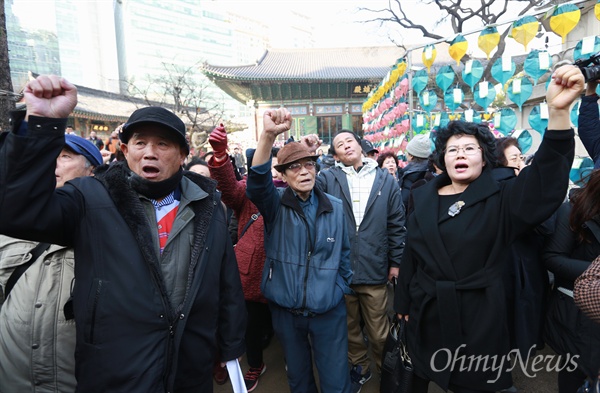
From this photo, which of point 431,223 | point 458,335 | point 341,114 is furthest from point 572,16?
point 341,114

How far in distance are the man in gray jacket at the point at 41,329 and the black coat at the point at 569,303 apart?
2.32 metres

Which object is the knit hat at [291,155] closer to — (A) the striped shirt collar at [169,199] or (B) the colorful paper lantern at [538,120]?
(A) the striped shirt collar at [169,199]

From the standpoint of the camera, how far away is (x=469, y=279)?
5.43 feet

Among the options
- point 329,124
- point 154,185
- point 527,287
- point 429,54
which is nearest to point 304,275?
point 154,185

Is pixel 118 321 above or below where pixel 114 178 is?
below

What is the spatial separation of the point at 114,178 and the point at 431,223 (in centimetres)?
147

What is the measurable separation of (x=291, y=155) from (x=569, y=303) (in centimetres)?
168

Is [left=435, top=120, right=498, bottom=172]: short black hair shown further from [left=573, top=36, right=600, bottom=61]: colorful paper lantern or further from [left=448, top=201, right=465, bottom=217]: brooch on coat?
[left=573, top=36, right=600, bottom=61]: colorful paper lantern

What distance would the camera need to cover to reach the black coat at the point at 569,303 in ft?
5.47

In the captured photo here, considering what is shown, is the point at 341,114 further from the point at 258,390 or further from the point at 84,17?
the point at 84,17

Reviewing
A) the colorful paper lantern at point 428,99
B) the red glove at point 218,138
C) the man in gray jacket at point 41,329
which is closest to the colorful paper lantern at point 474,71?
the colorful paper lantern at point 428,99

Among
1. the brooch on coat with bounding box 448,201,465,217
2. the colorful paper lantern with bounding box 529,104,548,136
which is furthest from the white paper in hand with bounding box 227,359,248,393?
the colorful paper lantern with bounding box 529,104,548,136

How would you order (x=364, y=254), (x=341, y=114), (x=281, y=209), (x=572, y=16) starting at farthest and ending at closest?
(x=341, y=114)
(x=572, y=16)
(x=364, y=254)
(x=281, y=209)

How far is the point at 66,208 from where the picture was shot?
1.22 metres
